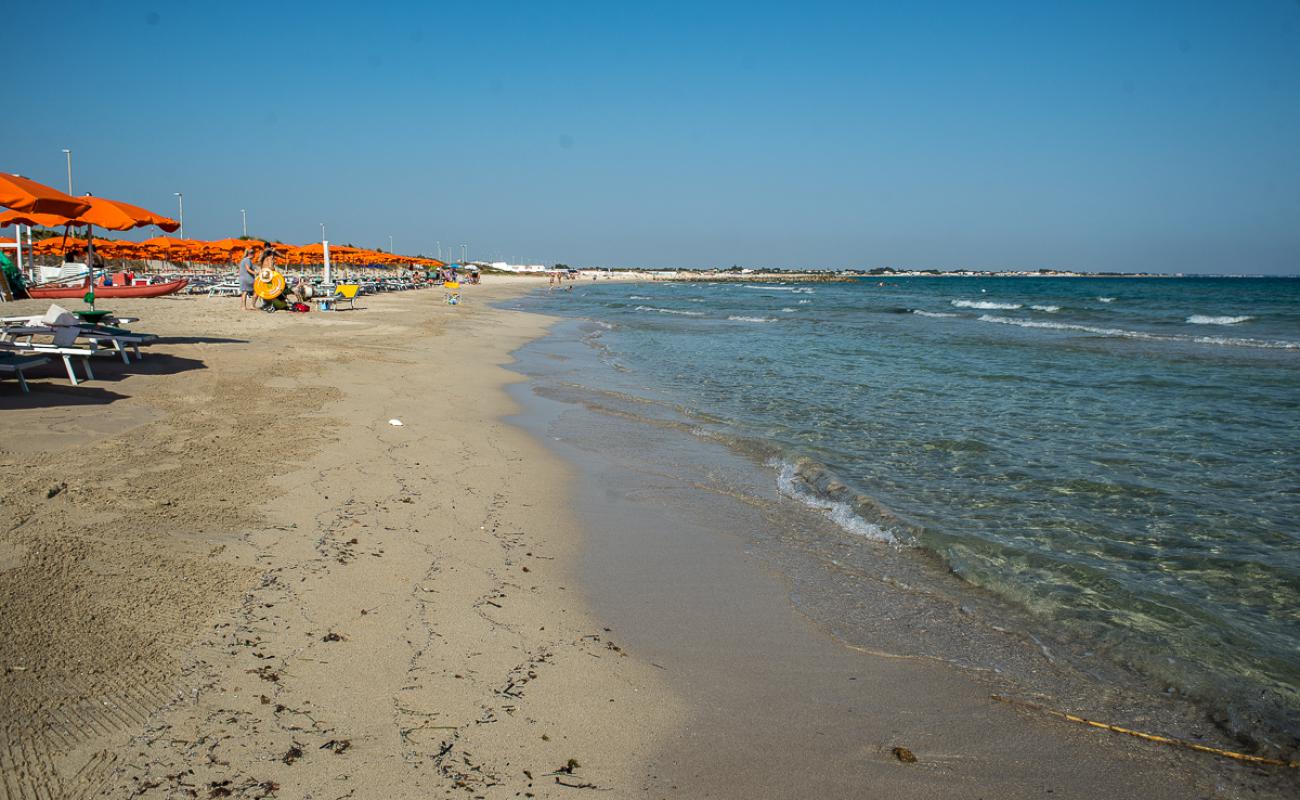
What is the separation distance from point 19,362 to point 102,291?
64.3 ft

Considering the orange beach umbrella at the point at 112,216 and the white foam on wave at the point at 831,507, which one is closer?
the white foam on wave at the point at 831,507

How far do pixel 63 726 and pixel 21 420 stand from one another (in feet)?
16.6

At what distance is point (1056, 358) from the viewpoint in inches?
724

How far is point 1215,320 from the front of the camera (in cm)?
3391

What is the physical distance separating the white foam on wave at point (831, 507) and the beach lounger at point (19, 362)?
7259 millimetres

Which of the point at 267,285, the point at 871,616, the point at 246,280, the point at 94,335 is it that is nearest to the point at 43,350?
the point at 94,335

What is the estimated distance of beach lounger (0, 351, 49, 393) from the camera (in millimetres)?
6863

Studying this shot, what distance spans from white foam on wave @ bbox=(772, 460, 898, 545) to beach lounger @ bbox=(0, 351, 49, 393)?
7259 millimetres

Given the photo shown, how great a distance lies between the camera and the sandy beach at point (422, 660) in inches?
100

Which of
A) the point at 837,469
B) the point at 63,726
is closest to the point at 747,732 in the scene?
the point at 63,726

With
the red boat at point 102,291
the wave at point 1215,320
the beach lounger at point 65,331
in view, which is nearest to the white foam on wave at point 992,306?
the wave at point 1215,320

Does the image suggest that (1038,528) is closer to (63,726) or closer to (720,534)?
(720,534)

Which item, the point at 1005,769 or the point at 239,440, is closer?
the point at 1005,769

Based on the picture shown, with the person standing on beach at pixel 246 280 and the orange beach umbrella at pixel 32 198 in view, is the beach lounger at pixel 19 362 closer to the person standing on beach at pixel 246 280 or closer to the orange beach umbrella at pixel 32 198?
the orange beach umbrella at pixel 32 198
